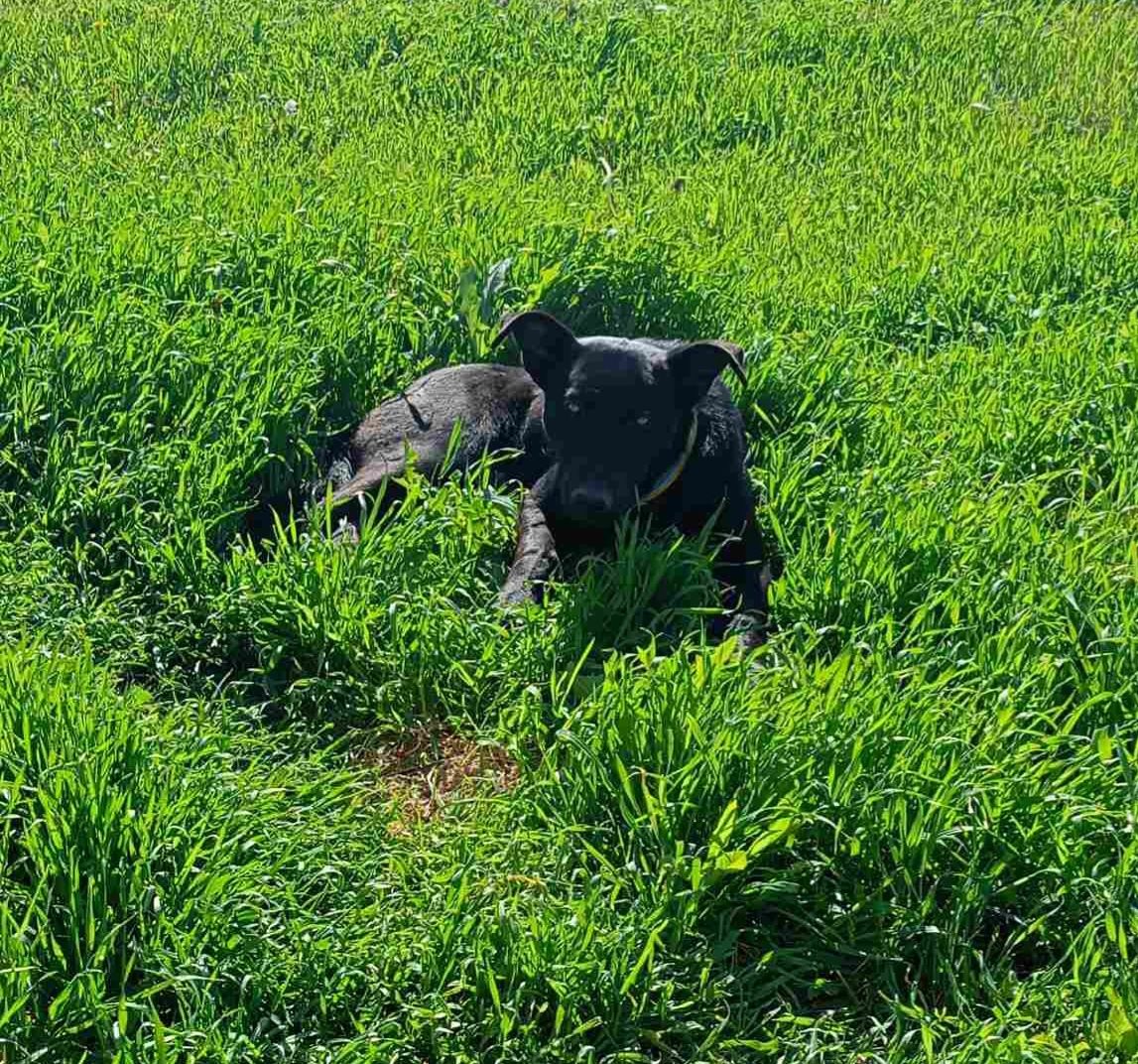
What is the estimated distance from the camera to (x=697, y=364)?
4.64 m

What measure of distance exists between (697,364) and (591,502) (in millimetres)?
605

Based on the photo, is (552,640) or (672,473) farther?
(672,473)

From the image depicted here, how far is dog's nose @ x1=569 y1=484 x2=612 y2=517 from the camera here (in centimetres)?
438

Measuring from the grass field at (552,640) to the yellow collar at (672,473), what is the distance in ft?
0.48

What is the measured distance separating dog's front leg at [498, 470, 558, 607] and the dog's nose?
Answer: 0.25 metres

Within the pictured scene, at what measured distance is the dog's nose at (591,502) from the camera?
14.4 feet

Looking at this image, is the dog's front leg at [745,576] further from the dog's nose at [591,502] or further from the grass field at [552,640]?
the dog's nose at [591,502]

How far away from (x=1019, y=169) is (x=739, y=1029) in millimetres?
5648

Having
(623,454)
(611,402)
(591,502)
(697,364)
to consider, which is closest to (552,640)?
(591,502)

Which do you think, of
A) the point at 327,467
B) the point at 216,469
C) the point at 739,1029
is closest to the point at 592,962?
the point at 739,1029

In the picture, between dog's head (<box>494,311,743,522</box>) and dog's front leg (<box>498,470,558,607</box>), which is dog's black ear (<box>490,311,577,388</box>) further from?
A: dog's front leg (<box>498,470,558,607</box>)

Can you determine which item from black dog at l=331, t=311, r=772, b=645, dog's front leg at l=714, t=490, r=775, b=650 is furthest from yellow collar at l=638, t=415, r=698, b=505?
dog's front leg at l=714, t=490, r=775, b=650

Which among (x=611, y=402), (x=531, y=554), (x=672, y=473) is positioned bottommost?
(x=531, y=554)

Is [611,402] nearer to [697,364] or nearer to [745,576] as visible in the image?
[697,364]
